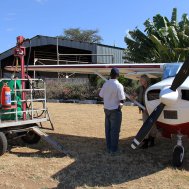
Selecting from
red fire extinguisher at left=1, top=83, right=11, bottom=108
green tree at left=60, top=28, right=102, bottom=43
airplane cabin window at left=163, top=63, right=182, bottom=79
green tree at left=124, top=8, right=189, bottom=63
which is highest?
green tree at left=60, top=28, right=102, bottom=43

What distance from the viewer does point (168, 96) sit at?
5.86 meters

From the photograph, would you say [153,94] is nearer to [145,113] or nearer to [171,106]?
[171,106]

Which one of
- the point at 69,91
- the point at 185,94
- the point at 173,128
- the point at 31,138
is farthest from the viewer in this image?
the point at 69,91

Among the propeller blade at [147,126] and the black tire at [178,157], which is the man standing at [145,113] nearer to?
the black tire at [178,157]

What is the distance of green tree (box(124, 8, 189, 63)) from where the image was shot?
18438mm

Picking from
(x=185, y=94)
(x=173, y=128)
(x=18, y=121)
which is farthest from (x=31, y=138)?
(x=185, y=94)

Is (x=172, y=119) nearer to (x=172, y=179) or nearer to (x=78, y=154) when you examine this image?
(x=172, y=179)

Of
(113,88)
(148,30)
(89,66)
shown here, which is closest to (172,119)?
(113,88)

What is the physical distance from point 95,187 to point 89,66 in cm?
481

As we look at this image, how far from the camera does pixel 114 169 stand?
6.20 meters

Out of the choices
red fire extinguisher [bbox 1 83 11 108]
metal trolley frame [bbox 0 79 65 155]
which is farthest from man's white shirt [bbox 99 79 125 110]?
red fire extinguisher [bbox 1 83 11 108]

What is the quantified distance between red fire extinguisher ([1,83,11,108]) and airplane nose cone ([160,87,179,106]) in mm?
3001

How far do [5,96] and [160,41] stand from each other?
537 inches

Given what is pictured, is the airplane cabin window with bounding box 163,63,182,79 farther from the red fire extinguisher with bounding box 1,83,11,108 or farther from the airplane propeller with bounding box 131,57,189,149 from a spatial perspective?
the red fire extinguisher with bounding box 1,83,11,108
